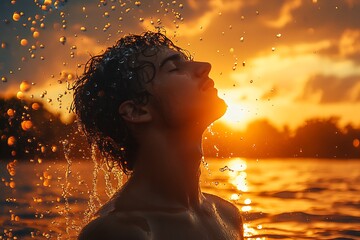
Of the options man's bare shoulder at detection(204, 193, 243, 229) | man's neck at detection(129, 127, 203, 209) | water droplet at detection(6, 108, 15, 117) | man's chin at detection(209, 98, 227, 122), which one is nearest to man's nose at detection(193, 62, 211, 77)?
man's chin at detection(209, 98, 227, 122)

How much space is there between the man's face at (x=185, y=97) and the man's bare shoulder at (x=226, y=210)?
768 mm

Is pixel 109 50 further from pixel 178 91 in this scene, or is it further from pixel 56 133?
pixel 56 133

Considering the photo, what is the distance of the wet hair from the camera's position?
390 cm

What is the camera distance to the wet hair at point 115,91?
12.8 ft

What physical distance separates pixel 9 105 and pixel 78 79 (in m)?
2.72

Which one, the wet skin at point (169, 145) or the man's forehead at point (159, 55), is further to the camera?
the man's forehead at point (159, 55)

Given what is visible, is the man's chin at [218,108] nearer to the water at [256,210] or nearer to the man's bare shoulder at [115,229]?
the man's bare shoulder at [115,229]

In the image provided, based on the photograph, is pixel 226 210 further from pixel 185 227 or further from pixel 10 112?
pixel 10 112

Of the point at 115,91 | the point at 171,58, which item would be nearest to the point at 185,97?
the point at 171,58

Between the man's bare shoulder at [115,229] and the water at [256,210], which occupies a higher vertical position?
the water at [256,210]

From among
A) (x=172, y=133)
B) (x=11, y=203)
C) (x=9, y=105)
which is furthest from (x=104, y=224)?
(x=11, y=203)

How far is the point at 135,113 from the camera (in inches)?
152

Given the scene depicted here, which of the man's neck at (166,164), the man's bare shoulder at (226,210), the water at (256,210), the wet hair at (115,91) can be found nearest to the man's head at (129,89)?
the wet hair at (115,91)

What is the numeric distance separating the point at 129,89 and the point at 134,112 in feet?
0.47
